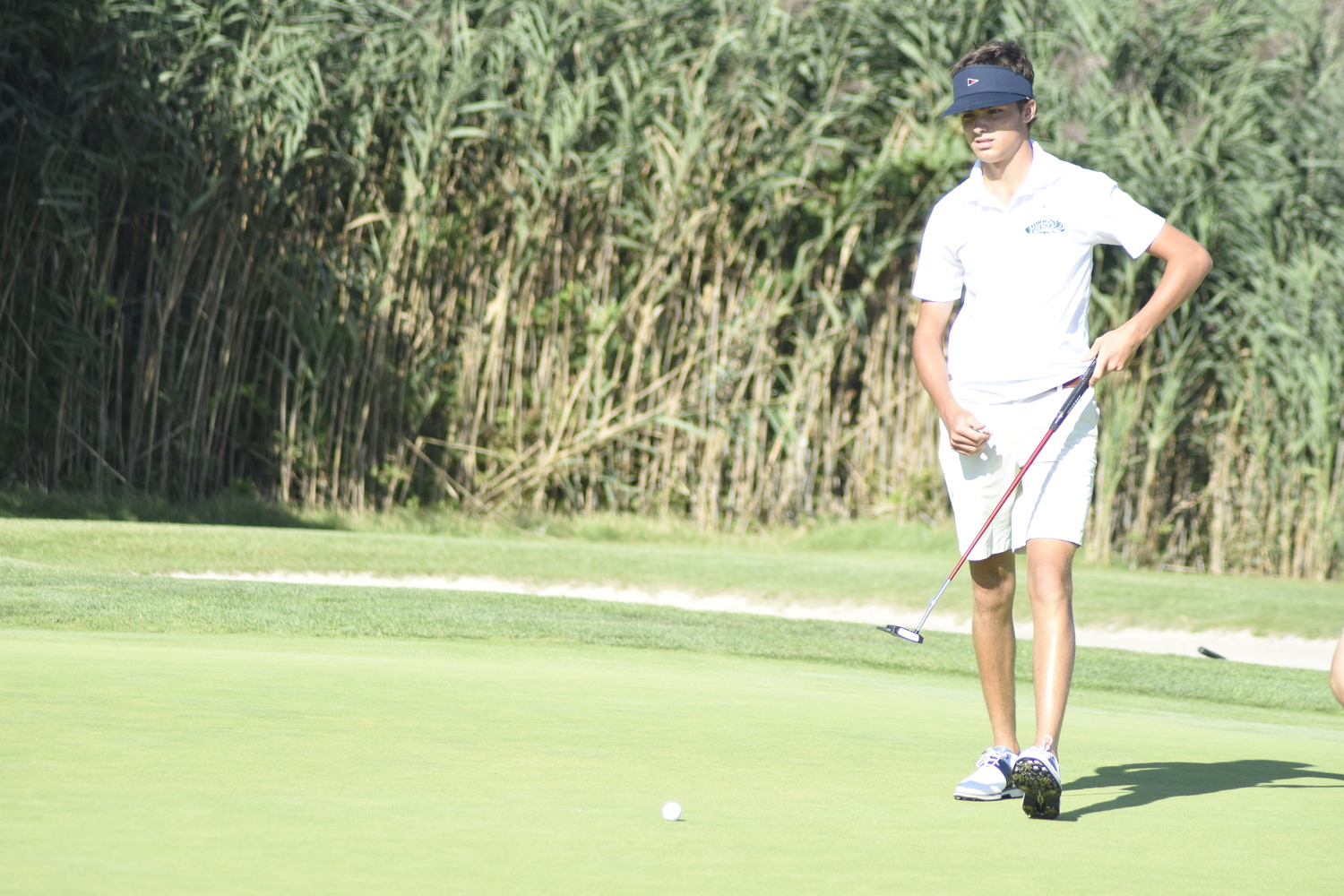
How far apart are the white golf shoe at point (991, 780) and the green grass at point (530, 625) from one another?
2802 millimetres

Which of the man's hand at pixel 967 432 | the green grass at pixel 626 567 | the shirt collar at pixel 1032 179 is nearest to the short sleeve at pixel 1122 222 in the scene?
the shirt collar at pixel 1032 179

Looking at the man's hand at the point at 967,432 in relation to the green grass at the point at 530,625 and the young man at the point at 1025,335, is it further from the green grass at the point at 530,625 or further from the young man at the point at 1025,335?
the green grass at the point at 530,625

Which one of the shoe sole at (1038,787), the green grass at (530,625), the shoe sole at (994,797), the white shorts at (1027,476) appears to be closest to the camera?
the shoe sole at (1038,787)

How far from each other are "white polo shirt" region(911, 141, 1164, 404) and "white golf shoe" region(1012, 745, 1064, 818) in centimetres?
92

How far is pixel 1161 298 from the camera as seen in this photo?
11.5ft

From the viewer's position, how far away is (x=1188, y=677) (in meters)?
6.57

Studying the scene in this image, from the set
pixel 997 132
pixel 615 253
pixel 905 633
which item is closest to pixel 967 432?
pixel 905 633

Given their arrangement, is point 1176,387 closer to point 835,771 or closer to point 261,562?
point 261,562

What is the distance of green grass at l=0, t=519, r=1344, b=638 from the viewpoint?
7.90m

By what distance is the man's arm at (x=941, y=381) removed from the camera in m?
3.52

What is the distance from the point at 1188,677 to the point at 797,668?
180cm

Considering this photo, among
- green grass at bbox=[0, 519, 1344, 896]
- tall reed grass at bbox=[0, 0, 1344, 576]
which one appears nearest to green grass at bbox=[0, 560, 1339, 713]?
green grass at bbox=[0, 519, 1344, 896]

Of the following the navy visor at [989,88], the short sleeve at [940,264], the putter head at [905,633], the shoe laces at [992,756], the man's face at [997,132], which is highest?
the navy visor at [989,88]

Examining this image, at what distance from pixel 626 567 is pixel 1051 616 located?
16.9 ft
